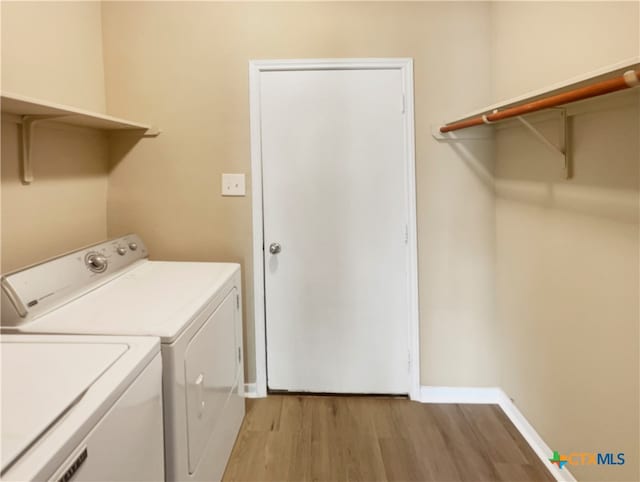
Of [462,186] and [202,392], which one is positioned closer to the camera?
[202,392]

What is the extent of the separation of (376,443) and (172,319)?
1.25 m

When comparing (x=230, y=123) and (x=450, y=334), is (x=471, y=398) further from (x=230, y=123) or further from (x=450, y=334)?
(x=230, y=123)

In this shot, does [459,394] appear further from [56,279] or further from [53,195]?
[53,195]

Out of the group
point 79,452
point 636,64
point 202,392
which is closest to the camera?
point 79,452

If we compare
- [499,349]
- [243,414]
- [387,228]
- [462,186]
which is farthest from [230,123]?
[499,349]

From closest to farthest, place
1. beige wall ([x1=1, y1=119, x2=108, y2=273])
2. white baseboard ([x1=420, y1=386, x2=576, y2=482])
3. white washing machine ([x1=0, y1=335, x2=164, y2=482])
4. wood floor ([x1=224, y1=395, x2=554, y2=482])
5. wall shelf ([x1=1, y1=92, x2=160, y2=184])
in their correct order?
white washing machine ([x1=0, y1=335, x2=164, y2=482]) < wall shelf ([x1=1, y1=92, x2=160, y2=184]) < beige wall ([x1=1, y1=119, x2=108, y2=273]) < wood floor ([x1=224, y1=395, x2=554, y2=482]) < white baseboard ([x1=420, y1=386, x2=576, y2=482])

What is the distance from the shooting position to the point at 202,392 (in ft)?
4.67

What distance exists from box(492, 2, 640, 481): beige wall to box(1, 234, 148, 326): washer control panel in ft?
6.25

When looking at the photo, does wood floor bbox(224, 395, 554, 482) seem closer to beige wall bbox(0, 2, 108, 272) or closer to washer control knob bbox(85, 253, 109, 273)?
washer control knob bbox(85, 253, 109, 273)

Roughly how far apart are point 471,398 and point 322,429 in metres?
0.89

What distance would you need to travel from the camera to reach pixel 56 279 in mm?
1417

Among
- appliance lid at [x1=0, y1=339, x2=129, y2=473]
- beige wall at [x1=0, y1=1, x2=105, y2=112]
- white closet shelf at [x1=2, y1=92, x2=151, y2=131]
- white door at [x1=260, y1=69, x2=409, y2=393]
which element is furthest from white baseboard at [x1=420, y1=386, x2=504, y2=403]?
beige wall at [x1=0, y1=1, x2=105, y2=112]

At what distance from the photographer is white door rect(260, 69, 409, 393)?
2.18m

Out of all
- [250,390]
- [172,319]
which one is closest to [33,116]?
[172,319]
